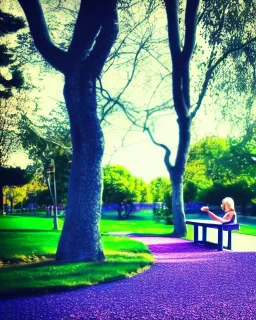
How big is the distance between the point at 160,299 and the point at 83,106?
289cm

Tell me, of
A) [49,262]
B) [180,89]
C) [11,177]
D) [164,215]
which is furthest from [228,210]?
[164,215]

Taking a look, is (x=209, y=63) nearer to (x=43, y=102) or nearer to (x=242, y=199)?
(x=242, y=199)

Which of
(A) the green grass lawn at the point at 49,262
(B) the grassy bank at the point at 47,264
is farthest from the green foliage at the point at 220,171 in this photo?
(B) the grassy bank at the point at 47,264

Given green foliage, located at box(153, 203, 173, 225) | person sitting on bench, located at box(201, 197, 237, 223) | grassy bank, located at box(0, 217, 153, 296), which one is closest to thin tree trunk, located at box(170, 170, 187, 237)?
green foliage, located at box(153, 203, 173, 225)

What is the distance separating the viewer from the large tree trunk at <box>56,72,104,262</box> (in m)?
5.63

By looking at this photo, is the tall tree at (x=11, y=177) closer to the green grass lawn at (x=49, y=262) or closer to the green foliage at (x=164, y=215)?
the green grass lawn at (x=49, y=262)

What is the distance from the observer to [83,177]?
5.68m

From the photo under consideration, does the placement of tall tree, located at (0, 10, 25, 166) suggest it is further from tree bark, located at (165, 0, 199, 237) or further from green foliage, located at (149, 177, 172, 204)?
tree bark, located at (165, 0, 199, 237)

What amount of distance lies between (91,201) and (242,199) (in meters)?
3.80

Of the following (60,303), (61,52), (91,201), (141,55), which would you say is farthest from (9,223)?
(141,55)

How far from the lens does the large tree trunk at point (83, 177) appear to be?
5.63 m

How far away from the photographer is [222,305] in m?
3.73

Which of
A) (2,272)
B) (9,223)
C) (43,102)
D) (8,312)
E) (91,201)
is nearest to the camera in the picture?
(8,312)

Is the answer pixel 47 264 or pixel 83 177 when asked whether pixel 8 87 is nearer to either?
pixel 83 177
